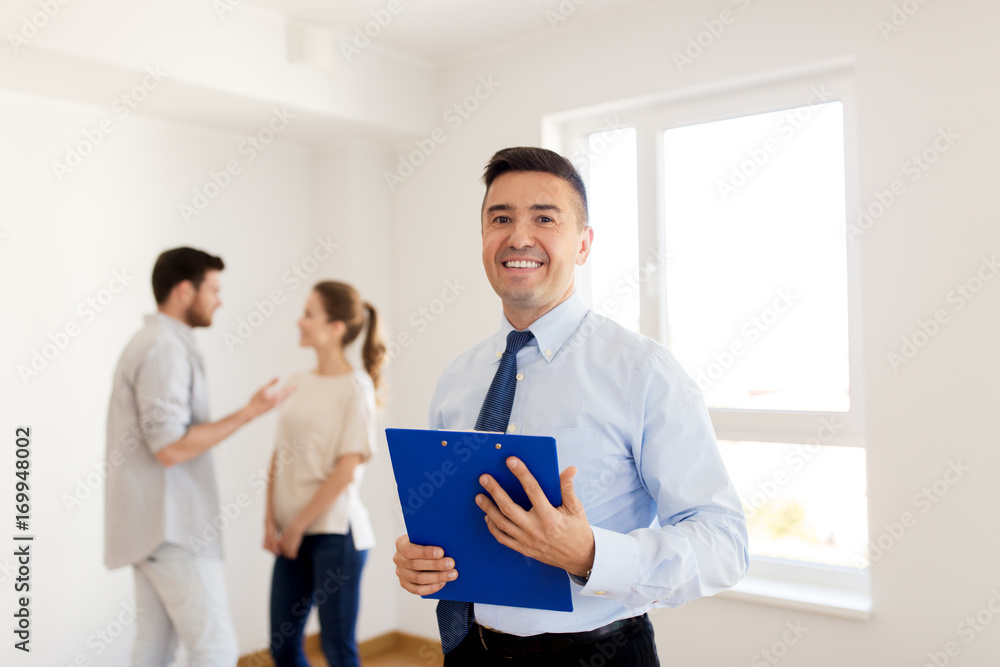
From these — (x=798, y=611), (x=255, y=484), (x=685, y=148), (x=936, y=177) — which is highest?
(x=685, y=148)

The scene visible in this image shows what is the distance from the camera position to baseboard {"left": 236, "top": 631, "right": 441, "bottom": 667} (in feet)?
11.2

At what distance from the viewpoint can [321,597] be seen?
8.55ft

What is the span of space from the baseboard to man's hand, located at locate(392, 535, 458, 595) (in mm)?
2364

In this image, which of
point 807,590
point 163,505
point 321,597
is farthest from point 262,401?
point 807,590

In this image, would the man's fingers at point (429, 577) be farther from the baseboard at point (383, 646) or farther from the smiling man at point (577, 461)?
the baseboard at point (383, 646)

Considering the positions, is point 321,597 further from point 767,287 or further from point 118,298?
point 767,287

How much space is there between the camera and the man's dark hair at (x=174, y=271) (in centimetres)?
250

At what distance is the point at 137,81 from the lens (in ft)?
8.88

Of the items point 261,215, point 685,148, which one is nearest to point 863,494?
point 685,148

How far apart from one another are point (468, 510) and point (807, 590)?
1897mm

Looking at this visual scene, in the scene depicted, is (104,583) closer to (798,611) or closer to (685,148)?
(798,611)

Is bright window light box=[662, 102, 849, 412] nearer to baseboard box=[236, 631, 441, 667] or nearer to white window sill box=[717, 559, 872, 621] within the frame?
white window sill box=[717, 559, 872, 621]

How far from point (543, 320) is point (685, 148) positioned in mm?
1751

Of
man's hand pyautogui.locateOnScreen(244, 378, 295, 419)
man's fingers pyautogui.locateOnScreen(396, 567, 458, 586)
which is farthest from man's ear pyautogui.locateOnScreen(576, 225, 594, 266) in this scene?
man's hand pyautogui.locateOnScreen(244, 378, 295, 419)
